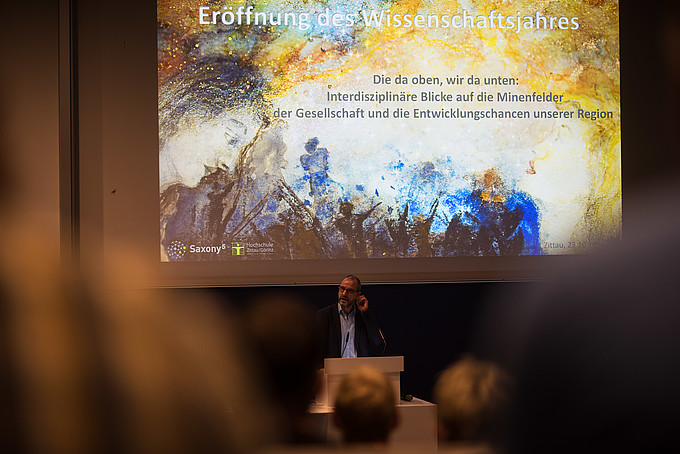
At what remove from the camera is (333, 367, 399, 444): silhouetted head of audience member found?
1283 millimetres

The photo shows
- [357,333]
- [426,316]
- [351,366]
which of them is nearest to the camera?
[351,366]

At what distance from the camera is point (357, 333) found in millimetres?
4191

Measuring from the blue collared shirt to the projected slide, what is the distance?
22.7 inches

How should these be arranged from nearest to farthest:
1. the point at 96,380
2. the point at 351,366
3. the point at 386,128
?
the point at 96,380
the point at 351,366
the point at 386,128

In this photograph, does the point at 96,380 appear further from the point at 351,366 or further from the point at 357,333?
the point at 357,333

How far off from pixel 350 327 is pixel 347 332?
3 cm

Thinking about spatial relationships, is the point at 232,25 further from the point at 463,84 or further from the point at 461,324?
the point at 461,324

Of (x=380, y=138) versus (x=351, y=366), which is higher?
(x=380, y=138)

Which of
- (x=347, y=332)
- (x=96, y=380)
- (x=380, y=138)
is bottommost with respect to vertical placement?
(x=347, y=332)

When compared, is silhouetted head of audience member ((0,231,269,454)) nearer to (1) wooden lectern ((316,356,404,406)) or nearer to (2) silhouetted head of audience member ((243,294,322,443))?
(2) silhouetted head of audience member ((243,294,322,443))

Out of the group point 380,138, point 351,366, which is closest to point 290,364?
point 351,366

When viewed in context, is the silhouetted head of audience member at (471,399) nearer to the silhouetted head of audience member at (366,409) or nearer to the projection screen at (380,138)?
the silhouetted head of audience member at (366,409)

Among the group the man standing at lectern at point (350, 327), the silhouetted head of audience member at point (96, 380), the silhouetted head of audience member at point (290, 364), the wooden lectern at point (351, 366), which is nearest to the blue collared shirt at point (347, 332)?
the man standing at lectern at point (350, 327)

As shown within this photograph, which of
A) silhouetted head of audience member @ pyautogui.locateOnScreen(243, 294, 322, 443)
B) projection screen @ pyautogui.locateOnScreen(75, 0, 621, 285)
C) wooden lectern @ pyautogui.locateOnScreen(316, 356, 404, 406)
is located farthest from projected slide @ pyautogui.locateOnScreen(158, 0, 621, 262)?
silhouetted head of audience member @ pyautogui.locateOnScreen(243, 294, 322, 443)
